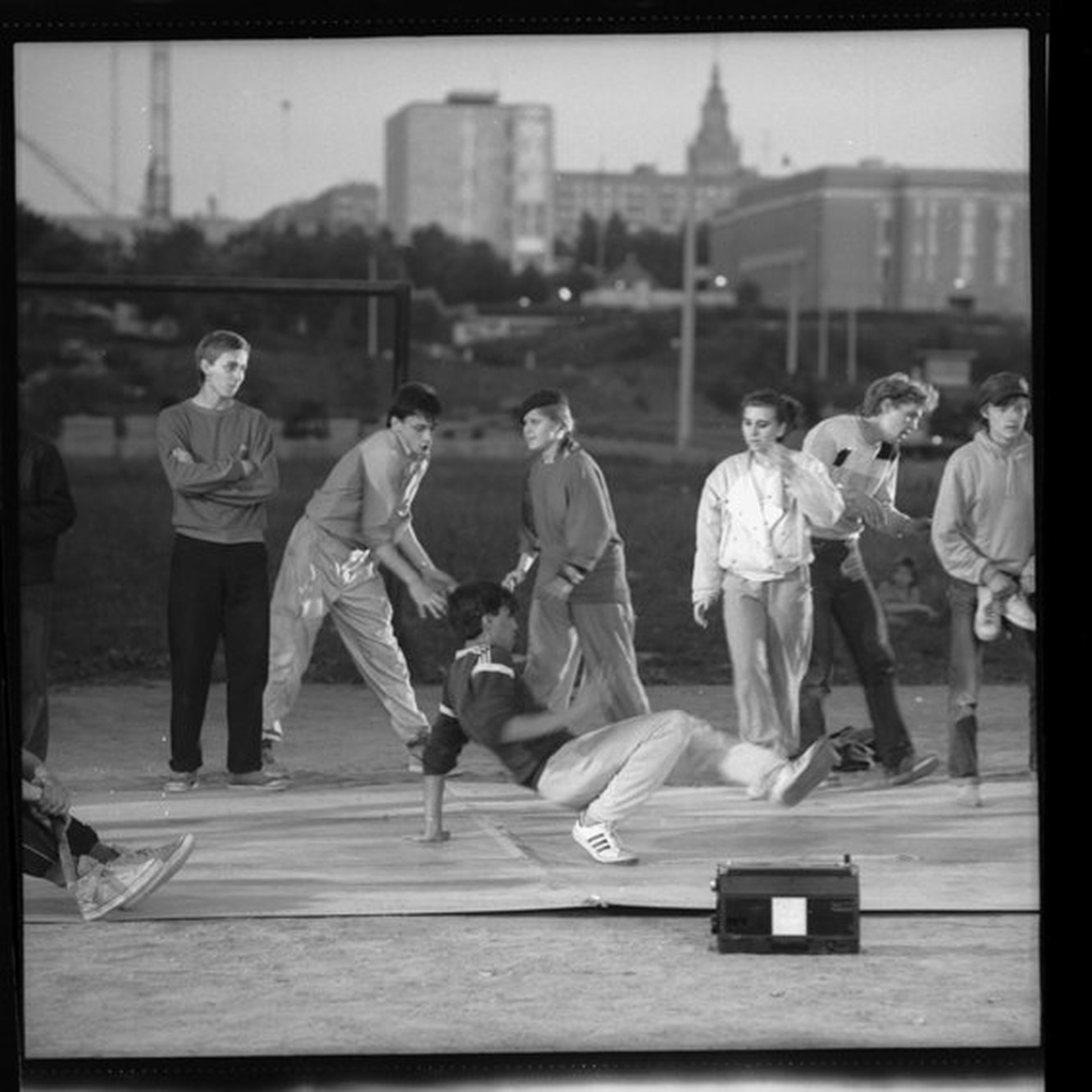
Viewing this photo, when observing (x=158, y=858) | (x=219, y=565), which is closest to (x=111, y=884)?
(x=158, y=858)

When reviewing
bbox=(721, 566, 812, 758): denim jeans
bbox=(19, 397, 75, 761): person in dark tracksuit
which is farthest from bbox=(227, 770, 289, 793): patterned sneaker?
bbox=(721, 566, 812, 758): denim jeans

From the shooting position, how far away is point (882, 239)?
6.73 metres

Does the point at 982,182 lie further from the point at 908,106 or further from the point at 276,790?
the point at 276,790

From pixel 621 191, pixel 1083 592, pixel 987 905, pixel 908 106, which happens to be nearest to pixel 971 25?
pixel 908 106

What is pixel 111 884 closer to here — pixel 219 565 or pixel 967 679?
pixel 219 565

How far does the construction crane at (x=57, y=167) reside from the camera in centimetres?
655

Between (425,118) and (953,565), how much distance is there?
1.60 meters

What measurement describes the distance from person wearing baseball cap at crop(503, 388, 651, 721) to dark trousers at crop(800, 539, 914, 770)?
0.39 metres

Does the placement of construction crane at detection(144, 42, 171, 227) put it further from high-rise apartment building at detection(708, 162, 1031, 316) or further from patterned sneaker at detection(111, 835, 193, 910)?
patterned sneaker at detection(111, 835, 193, 910)

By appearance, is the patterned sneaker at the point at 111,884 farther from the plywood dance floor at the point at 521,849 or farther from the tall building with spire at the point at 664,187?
the tall building with spire at the point at 664,187

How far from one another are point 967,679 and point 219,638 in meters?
1.75

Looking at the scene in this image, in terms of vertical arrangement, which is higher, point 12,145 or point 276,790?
point 12,145

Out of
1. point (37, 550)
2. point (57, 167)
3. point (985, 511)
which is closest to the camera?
point (57, 167)

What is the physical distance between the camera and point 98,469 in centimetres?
668
